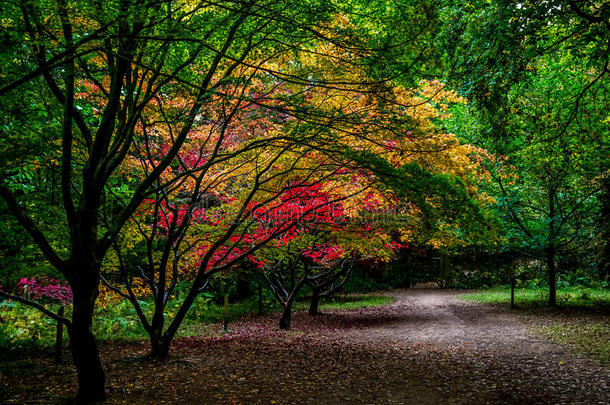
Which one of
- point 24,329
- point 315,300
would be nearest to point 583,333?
point 315,300

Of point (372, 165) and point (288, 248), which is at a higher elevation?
point (372, 165)

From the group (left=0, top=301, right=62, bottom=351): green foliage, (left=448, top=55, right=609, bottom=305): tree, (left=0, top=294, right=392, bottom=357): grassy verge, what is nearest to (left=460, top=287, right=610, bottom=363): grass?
(left=448, top=55, right=609, bottom=305): tree

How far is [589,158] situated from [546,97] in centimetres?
251

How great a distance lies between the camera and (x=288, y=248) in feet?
33.4

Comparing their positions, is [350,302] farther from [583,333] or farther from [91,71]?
[91,71]

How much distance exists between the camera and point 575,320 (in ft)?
34.2

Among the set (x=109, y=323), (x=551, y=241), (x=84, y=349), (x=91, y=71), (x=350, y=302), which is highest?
(x=91, y=71)

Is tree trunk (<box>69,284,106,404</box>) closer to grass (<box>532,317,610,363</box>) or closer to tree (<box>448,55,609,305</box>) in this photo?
grass (<box>532,317,610,363</box>)

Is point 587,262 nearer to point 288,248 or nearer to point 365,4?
point 288,248

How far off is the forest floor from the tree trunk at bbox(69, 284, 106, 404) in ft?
0.87

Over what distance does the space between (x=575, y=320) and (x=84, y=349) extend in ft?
38.3

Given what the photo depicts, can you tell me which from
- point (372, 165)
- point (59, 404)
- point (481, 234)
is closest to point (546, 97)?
point (481, 234)

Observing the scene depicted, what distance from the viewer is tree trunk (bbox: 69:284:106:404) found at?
4.59 metres

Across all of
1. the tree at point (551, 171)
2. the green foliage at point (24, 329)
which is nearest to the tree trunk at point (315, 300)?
the tree at point (551, 171)
